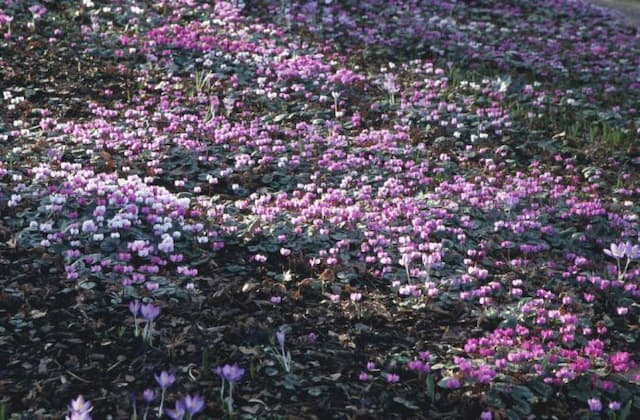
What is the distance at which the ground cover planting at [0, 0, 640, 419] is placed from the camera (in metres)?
4.30

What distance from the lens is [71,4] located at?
1145cm

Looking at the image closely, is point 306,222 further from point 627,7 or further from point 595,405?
point 627,7

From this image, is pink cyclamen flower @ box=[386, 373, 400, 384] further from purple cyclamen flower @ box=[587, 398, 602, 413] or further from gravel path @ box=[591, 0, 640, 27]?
gravel path @ box=[591, 0, 640, 27]

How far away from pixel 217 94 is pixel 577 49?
19.6 ft

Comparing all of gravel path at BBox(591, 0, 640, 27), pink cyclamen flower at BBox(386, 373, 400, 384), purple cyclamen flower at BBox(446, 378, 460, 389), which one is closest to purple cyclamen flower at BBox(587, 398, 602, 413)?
purple cyclamen flower at BBox(446, 378, 460, 389)

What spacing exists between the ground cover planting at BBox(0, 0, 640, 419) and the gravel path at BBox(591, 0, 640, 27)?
12.6 ft

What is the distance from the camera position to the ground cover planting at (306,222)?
4297 millimetres

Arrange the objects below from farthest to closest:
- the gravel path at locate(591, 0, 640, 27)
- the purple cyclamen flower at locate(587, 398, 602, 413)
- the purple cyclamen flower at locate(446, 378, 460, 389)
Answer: the gravel path at locate(591, 0, 640, 27), the purple cyclamen flower at locate(446, 378, 460, 389), the purple cyclamen flower at locate(587, 398, 602, 413)

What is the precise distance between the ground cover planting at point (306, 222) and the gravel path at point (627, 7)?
12.6 ft

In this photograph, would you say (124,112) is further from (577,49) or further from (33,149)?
(577,49)

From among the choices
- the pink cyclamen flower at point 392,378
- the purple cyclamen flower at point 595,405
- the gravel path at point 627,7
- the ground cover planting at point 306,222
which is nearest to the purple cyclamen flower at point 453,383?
the ground cover planting at point 306,222

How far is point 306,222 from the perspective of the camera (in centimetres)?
624

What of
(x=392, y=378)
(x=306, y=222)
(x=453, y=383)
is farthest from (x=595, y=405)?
(x=306, y=222)

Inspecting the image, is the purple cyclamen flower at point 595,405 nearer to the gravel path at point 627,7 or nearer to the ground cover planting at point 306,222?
the ground cover planting at point 306,222
